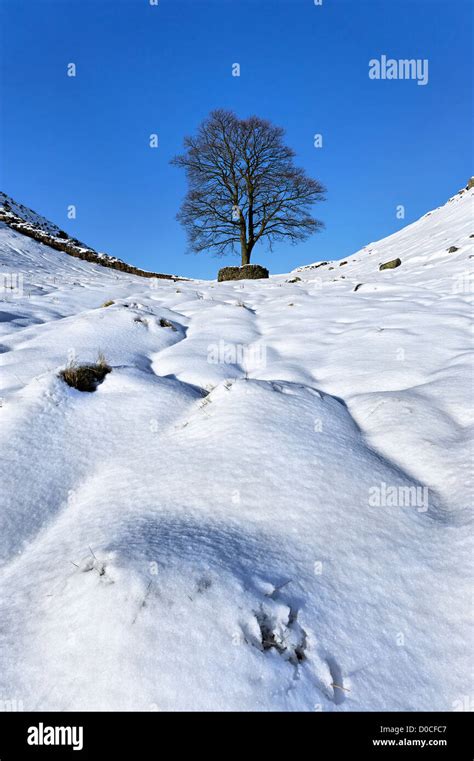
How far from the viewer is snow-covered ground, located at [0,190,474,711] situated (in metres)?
1.16

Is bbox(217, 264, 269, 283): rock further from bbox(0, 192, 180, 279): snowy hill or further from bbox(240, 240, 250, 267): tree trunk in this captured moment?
bbox(240, 240, 250, 267): tree trunk

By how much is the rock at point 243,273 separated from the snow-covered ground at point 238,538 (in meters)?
11.9

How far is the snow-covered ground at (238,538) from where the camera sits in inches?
45.8

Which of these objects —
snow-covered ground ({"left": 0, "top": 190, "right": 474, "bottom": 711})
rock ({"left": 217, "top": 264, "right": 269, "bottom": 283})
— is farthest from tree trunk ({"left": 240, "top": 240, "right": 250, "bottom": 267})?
snow-covered ground ({"left": 0, "top": 190, "right": 474, "bottom": 711})

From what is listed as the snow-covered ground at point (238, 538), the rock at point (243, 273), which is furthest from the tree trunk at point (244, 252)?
the snow-covered ground at point (238, 538)

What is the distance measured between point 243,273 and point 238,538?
14.7 m

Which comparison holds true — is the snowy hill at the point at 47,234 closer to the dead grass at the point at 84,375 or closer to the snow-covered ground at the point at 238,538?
the dead grass at the point at 84,375

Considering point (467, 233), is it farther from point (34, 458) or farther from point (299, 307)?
point (34, 458)

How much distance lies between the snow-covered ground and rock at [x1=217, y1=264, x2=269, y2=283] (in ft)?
39.2

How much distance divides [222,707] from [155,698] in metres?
0.19

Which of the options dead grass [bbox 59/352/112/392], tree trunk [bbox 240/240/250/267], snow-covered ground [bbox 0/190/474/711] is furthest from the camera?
tree trunk [bbox 240/240/250/267]

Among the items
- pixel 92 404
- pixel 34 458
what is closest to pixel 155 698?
pixel 34 458

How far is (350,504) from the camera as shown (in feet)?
6.07

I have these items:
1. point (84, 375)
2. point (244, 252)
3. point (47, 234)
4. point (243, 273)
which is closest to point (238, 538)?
point (84, 375)
